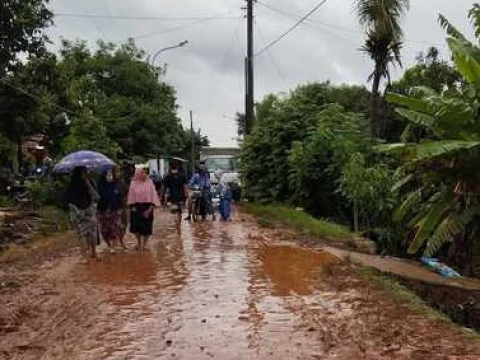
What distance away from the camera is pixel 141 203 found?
14.7 meters

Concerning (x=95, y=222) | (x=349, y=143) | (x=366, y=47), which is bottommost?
(x=95, y=222)

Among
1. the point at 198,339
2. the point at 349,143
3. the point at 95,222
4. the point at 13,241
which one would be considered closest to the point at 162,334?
the point at 198,339

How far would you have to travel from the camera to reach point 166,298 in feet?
32.3

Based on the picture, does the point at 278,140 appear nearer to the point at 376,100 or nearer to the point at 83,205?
the point at 376,100

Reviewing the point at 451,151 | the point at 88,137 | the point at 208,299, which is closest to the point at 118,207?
the point at 208,299

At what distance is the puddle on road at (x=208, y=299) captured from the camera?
7.31 meters

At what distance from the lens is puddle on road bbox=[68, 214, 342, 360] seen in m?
7.31

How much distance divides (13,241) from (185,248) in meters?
4.13

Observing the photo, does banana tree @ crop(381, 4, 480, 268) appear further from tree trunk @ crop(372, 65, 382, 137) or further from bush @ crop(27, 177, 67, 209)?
bush @ crop(27, 177, 67, 209)

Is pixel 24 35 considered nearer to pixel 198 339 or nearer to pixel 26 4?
pixel 26 4

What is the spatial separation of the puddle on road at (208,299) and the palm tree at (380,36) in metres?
7.24

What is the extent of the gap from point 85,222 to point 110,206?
1.19m

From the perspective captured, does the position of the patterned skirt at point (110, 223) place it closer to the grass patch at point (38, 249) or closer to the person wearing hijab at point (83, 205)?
the person wearing hijab at point (83, 205)

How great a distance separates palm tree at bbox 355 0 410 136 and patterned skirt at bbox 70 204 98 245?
9599 mm
